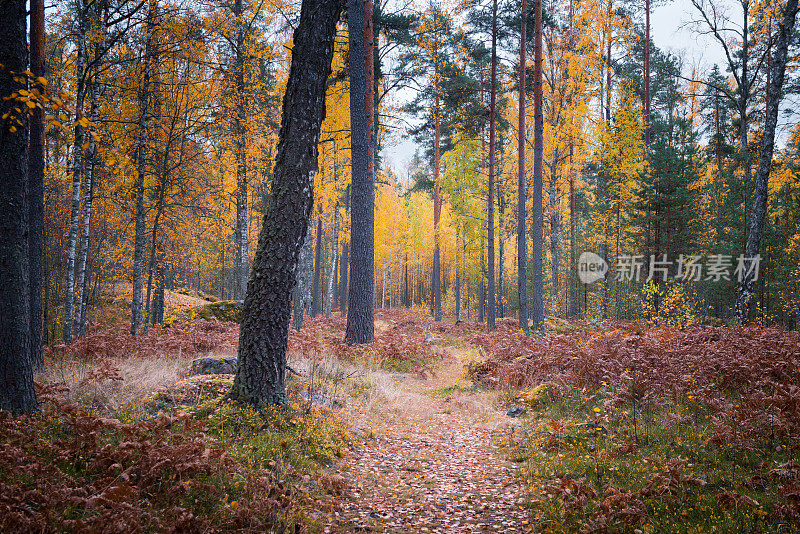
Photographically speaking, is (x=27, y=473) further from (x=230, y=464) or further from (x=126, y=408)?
(x=126, y=408)

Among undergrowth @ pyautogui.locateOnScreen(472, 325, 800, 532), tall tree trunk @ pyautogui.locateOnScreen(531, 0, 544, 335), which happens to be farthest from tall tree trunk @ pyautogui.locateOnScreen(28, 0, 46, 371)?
tall tree trunk @ pyautogui.locateOnScreen(531, 0, 544, 335)

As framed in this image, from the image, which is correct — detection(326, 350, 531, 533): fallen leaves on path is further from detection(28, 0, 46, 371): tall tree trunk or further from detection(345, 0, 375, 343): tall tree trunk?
detection(28, 0, 46, 371): tall tree trunk

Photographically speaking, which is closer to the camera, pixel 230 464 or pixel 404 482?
pixel 230 464

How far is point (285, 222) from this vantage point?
5.29 m

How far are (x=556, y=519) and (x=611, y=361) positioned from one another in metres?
4.49

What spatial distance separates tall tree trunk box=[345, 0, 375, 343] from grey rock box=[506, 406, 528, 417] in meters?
4.93

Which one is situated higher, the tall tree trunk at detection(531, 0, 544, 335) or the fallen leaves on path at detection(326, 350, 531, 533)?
the tall tree trunk at detection(531, 0, 544, 335)

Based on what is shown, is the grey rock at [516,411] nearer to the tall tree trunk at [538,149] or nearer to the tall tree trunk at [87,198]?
the tall tree trunk at [538,149]

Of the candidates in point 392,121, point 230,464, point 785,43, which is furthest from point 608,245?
point 230,464

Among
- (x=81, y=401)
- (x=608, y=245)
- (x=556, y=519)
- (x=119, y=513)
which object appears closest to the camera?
(x=119, y=513)

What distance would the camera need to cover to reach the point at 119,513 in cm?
269

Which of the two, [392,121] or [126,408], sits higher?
[392,121]

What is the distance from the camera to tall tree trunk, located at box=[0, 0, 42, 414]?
13.9ft

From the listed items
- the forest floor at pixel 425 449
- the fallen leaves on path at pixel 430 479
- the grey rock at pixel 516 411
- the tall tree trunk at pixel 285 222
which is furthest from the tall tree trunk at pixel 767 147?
the tall tree trunk at pixel 285 222
